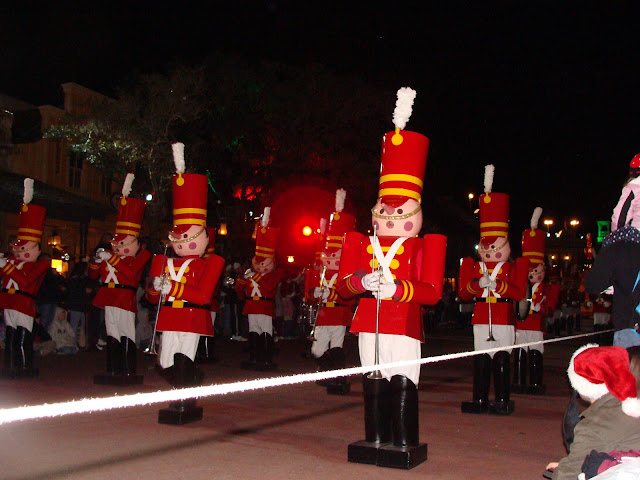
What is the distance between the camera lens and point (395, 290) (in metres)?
5.49

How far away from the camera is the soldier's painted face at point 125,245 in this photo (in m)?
9.53

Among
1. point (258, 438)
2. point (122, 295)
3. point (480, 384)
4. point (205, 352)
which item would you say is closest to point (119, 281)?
point (122, 295)

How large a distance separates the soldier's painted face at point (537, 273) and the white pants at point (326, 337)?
2904 millimetres

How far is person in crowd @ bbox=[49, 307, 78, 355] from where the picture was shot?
1291 centimetres

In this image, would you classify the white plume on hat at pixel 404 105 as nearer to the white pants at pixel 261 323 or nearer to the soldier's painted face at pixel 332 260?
the soldier's painted face at pixel 332 260

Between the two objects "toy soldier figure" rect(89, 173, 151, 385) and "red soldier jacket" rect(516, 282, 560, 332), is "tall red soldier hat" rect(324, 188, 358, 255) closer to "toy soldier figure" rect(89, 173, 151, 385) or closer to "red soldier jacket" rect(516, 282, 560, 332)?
"toy soldier figure" rect(89, 173, 151, 385)

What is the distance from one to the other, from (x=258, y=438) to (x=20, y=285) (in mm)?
4806

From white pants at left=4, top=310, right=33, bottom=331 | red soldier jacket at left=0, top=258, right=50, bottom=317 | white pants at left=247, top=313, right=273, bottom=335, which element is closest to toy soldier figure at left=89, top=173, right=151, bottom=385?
red soldier jacket at left=0, top=258, right=50, bottom=317

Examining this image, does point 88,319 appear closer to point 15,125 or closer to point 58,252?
point 58,252

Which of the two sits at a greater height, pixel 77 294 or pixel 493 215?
pixel 493 215

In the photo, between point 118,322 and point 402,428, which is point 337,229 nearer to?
point 118,322

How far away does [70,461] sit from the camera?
18.1 ft

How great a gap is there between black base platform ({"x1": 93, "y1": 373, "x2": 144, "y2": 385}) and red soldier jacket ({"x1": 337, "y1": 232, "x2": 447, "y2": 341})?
453 cm

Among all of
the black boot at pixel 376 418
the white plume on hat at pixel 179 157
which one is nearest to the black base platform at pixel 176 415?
the black boot at pixel 376 418
